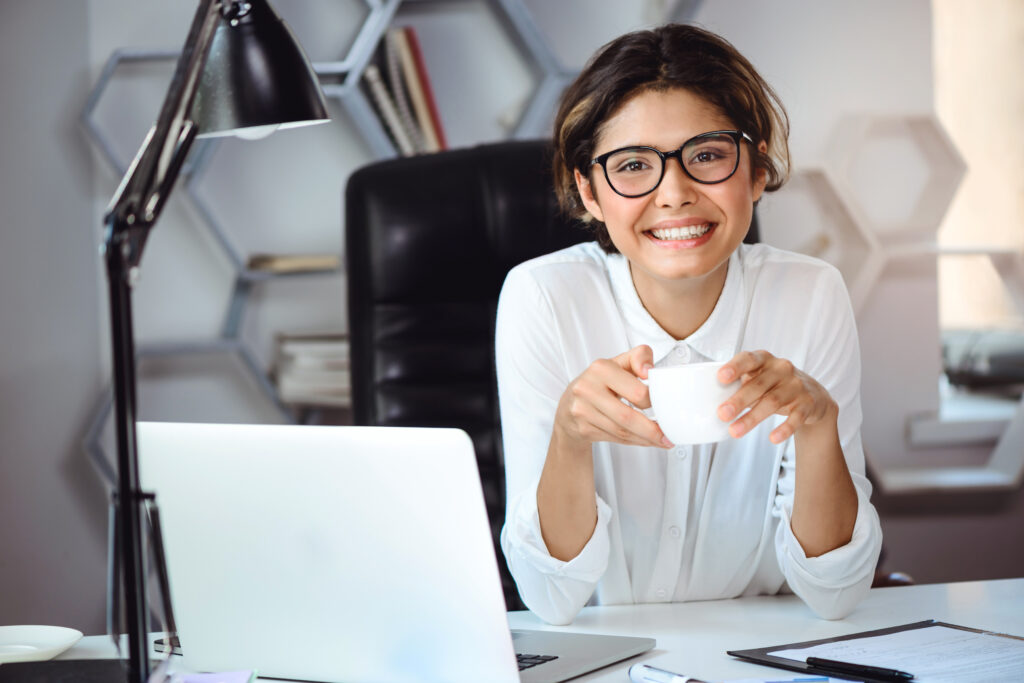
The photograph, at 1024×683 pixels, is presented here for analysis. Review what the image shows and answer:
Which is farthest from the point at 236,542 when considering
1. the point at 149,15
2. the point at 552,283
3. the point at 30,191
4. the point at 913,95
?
the point at 913,95

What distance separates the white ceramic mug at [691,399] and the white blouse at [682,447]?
367 millimetres

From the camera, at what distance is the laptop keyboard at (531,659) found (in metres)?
A: 0.89

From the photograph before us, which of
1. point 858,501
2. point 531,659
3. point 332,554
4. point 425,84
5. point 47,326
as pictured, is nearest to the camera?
point 332,554

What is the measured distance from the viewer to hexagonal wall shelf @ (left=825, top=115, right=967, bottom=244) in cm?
222

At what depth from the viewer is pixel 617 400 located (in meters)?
0.94

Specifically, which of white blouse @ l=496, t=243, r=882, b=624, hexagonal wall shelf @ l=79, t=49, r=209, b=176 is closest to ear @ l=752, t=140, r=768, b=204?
white blouse @ l=496, t=243, r=882, b=624

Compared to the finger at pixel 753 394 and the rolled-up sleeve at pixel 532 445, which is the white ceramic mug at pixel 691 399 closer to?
the finger at pixel 753 394

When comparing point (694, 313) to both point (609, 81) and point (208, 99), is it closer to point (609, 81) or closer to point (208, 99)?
point (609, 81)

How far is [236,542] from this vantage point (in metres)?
0.82

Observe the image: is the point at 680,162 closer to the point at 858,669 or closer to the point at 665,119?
the point at 665,119

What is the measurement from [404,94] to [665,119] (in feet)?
3.18

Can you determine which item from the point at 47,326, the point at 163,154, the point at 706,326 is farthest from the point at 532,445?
the point at 47,326

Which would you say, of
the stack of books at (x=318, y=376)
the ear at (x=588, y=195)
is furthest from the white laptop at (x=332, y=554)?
the stack of books at (x=318, y=376)

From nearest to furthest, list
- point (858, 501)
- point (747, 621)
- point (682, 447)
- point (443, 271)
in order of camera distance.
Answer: point (747, 621), point (858, 501), point (682, 447), point (443, 271)
